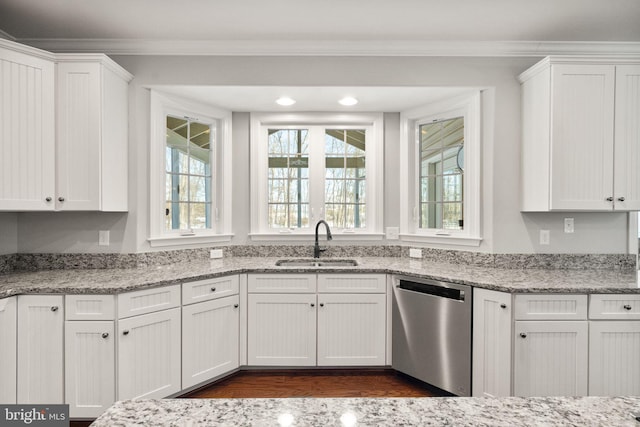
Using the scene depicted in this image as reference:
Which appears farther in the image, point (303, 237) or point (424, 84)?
point (303, 237)

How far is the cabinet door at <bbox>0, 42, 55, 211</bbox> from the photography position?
208 centimetres

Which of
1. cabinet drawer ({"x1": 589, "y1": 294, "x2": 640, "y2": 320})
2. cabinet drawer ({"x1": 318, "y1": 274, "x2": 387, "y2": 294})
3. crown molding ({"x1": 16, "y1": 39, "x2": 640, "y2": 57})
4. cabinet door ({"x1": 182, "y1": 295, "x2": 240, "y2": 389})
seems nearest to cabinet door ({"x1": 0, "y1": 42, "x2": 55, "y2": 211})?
crown molding ({"x1": 16, "y1": 39, "x2": 640, "y2": 57})

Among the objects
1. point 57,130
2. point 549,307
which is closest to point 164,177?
point 57,130

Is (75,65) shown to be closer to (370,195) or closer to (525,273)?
(370,195)

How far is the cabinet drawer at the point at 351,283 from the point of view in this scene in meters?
2.57

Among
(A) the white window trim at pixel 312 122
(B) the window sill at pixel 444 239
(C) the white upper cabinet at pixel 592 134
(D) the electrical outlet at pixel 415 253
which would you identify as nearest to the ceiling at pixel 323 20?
(C) the white upper cabinet at pixel 592 134

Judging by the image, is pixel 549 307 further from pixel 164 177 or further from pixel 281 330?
pixel 164 177

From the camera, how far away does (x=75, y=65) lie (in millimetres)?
2268

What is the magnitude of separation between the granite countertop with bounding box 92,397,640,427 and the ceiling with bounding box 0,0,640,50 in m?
2.23

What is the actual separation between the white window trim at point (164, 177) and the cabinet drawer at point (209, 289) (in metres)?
0.63

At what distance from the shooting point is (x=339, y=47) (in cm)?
260

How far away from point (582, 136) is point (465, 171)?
0.80 m

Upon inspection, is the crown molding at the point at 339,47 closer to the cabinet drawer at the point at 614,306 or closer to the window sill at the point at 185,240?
the window sill at the point at 185,240

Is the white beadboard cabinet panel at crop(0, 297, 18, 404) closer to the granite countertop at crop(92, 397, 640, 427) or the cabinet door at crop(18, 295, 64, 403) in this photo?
the cabinet door at crop(18, 295, 64, 403)
